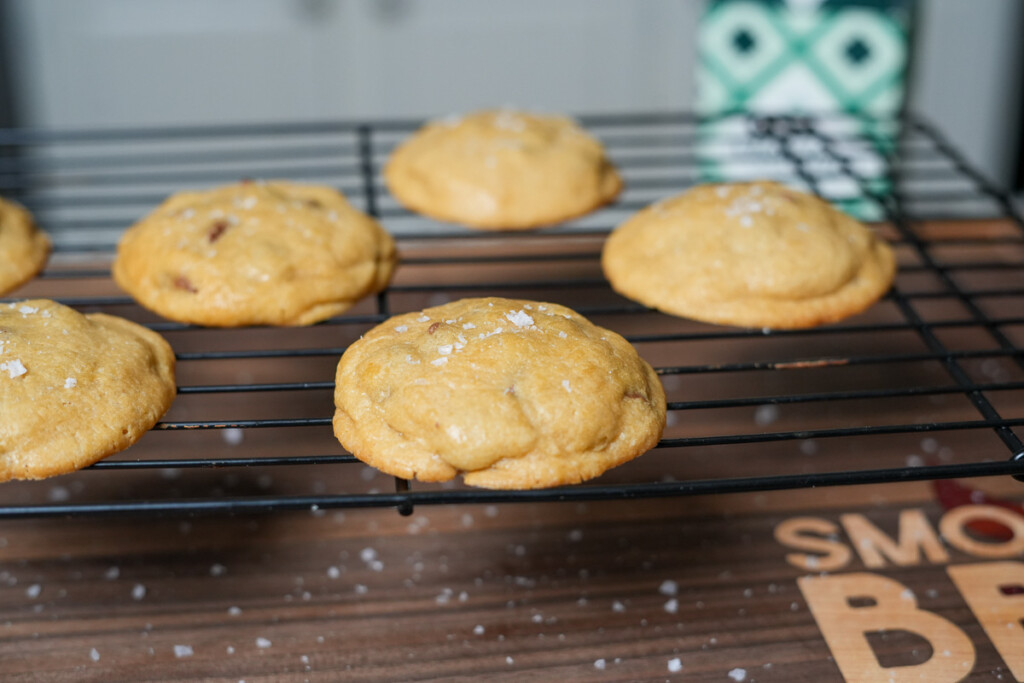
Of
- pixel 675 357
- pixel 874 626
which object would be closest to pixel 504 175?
pixel 675 357

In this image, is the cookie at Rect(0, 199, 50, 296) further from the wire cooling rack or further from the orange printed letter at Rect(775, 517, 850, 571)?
the orange printed letter at Rect(775, 517, 850, 571)

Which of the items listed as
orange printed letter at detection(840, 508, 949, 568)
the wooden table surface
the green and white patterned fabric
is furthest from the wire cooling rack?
the green and white patterned fabric

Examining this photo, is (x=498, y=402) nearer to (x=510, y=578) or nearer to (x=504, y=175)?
(x=510, y=578)

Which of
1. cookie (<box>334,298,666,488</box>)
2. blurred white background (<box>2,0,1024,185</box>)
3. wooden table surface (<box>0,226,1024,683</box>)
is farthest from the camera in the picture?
blurred white background (<box>2,0,1024,185</box>)

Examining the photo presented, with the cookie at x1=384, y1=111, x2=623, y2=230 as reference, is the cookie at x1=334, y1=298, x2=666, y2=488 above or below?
below

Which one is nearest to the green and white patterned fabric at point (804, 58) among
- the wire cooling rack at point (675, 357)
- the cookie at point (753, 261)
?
the wire cooling rack at point (675, 357)

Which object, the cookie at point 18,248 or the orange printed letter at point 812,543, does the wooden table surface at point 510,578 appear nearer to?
the orange printed letter at point 812,543

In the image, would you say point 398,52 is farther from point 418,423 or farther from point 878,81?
point 418,423

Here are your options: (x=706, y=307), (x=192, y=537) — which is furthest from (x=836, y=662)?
(x=192, y=537)
